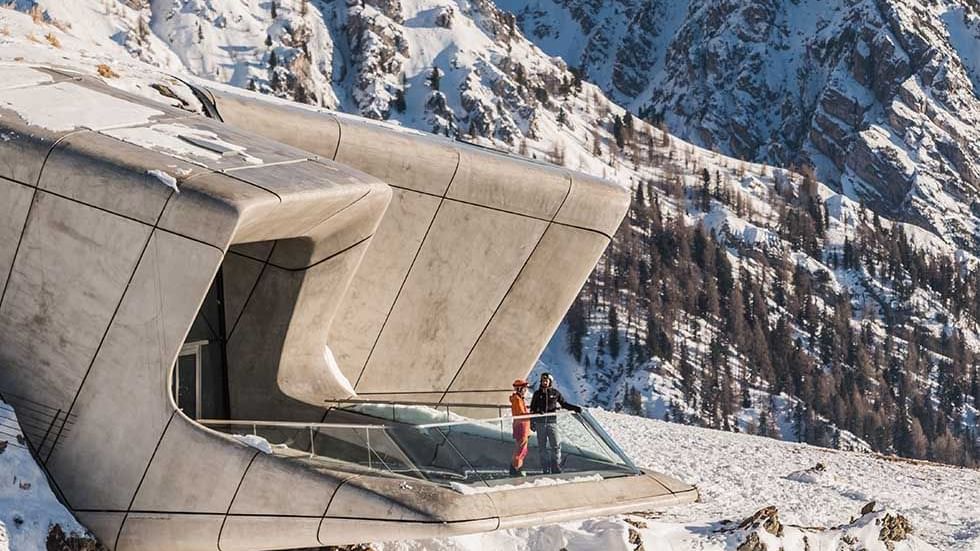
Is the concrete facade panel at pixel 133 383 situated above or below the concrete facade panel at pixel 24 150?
below

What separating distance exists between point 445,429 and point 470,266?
6.88 m

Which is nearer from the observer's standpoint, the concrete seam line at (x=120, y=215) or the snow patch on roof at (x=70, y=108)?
the concrete seam line at (x=120, y=215)

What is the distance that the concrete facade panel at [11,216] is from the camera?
16.1 m

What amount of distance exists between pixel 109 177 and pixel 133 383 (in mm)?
2403

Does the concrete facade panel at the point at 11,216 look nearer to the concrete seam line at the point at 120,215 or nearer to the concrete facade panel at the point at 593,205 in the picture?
the concrete seam line at the point at 120,215

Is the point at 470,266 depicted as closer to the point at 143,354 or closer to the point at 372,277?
the point at 372,277

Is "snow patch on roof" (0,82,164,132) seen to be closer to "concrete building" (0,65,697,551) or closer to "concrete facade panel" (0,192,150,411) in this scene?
"concrete building" (0,65,697,551)

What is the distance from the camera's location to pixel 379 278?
72.0 feet

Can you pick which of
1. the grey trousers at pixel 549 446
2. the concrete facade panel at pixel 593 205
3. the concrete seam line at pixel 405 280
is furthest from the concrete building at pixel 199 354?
the concrete facade panel at pixel 593 205

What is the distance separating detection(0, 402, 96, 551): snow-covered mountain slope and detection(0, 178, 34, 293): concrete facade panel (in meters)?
1.79

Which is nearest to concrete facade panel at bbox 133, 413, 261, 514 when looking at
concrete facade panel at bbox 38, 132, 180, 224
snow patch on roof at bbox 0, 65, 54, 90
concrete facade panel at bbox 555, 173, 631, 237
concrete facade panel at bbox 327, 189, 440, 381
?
concrete facade panel at bbox 38, 132, 180, 224

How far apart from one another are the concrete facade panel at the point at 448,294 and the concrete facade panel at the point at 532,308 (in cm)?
25

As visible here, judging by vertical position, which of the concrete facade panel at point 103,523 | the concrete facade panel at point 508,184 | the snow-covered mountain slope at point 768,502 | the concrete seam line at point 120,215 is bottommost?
the snow-covered mountain slope at point 768,502

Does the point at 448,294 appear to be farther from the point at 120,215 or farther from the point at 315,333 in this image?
the point at 120,215
